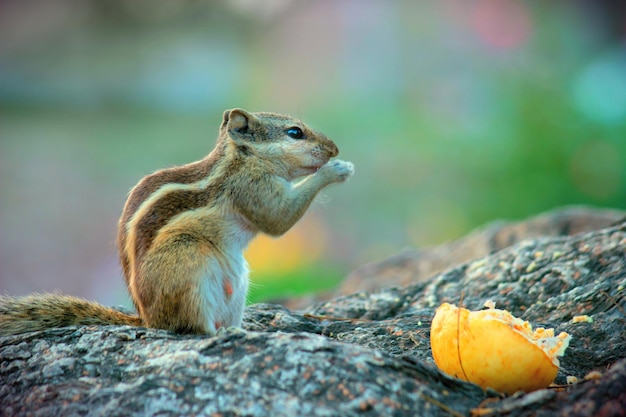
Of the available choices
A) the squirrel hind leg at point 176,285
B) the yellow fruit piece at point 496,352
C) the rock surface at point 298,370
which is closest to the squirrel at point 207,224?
the squirrel hind leg at point 176,285

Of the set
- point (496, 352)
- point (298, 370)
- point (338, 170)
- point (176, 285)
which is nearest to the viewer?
point (298, 370)

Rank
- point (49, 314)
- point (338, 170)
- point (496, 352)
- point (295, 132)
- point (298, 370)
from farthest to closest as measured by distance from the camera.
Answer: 1. point (295, 132)
2. point (338, 170)
3. point (49, 314)
4. point (496, 352)
5. point (298, 370)

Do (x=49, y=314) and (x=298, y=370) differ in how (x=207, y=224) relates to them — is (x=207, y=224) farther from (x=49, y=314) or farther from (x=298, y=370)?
(x=298, y=370)

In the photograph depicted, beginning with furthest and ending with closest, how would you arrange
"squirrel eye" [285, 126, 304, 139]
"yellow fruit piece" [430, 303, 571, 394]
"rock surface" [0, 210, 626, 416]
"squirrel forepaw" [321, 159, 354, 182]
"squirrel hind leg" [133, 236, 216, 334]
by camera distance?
"squirrel eye" [285, 126, 304, 139], "squirrel forepaw" [321, 159, 354, 182], "squirrel hind leg" [133, 236, 216, 334], "yellow fruit piece" [430, 303, 571, 394], "rock surface" [0, 210, 626, 416]

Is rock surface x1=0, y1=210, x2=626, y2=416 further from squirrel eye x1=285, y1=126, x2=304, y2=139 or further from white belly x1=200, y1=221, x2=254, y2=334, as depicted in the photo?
squirrel eye x1=285, y1=126, x2=304, y2=139

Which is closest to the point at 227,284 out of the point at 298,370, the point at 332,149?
the point at 298,370

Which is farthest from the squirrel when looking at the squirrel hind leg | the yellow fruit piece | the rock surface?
the yellow fruit piece

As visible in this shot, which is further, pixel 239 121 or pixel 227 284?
pixel 239 121
